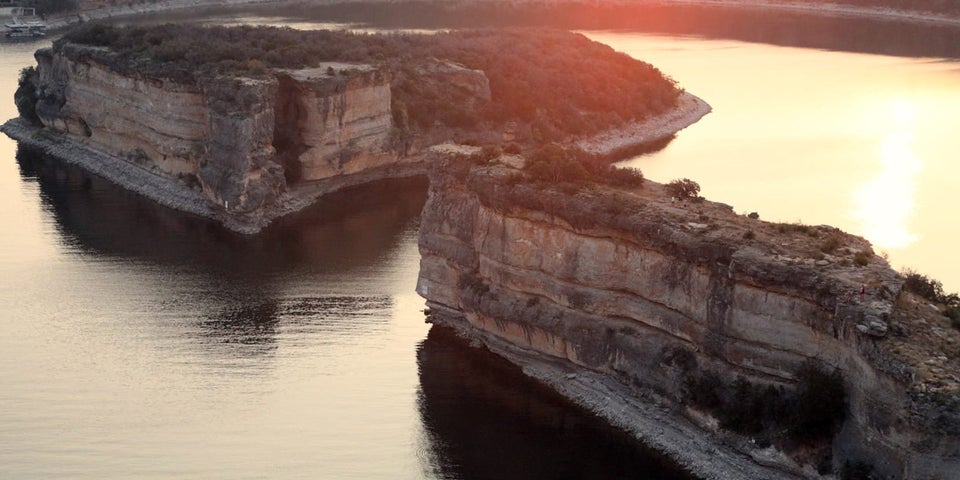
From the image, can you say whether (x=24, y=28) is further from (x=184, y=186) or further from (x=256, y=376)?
(x=256, y=376)

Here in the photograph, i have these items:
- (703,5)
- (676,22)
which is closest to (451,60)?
(676,22)

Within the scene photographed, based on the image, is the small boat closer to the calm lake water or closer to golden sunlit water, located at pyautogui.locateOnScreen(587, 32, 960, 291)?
the calm lake water

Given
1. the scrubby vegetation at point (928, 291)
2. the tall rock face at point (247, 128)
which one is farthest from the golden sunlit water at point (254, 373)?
the scrubby vegetation at point (928, 291)

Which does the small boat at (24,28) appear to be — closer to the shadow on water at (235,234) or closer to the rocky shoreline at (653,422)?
the shadow on water at (235,234)

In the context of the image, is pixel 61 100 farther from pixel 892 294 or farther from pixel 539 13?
pixel 539 13

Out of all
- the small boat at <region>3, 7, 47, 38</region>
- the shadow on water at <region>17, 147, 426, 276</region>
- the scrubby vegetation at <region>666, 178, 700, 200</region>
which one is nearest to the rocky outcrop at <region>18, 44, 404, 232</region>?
the shadow on water at <region>17, 147, 426, 276</region>
